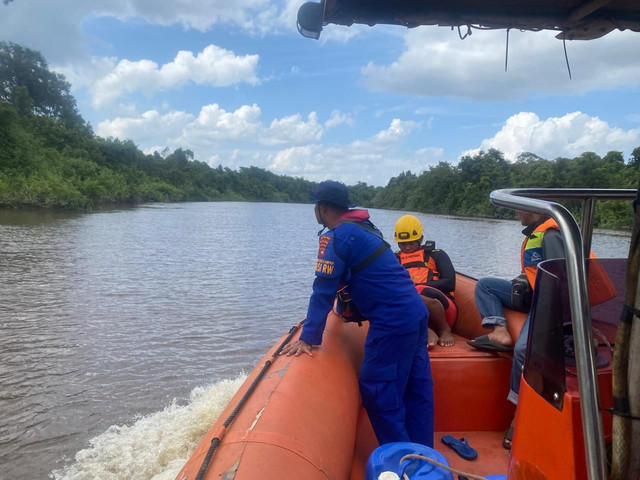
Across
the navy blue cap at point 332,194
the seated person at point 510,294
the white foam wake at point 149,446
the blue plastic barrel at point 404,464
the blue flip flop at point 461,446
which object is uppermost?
the navy blue cap at point 332,194

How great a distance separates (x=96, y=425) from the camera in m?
4.67

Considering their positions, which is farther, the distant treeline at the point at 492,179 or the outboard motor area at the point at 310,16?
the distant treeline at the point at 492,179

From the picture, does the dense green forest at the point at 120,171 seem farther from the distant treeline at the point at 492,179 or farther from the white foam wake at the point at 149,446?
the white foam wake at the point at 149,446

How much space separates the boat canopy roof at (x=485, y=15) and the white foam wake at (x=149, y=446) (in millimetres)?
3351

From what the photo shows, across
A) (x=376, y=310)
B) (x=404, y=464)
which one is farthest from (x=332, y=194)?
(x=404, y=464)

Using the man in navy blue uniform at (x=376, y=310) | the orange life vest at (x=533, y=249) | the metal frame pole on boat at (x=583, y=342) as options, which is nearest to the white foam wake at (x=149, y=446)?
the man in navy blue uniform at (x=376, y=310)

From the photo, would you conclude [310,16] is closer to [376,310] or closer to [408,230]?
[376,310]

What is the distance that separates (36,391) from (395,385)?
170 inches

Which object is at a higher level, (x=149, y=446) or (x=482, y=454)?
(x=482, y=454)

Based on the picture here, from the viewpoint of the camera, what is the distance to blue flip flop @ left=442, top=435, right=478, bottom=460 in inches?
108

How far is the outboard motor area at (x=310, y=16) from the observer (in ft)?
6.52

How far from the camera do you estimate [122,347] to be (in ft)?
21.7

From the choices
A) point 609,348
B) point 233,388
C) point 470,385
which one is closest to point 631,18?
point 609,348

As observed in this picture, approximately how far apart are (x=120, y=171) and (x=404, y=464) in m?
64.2
